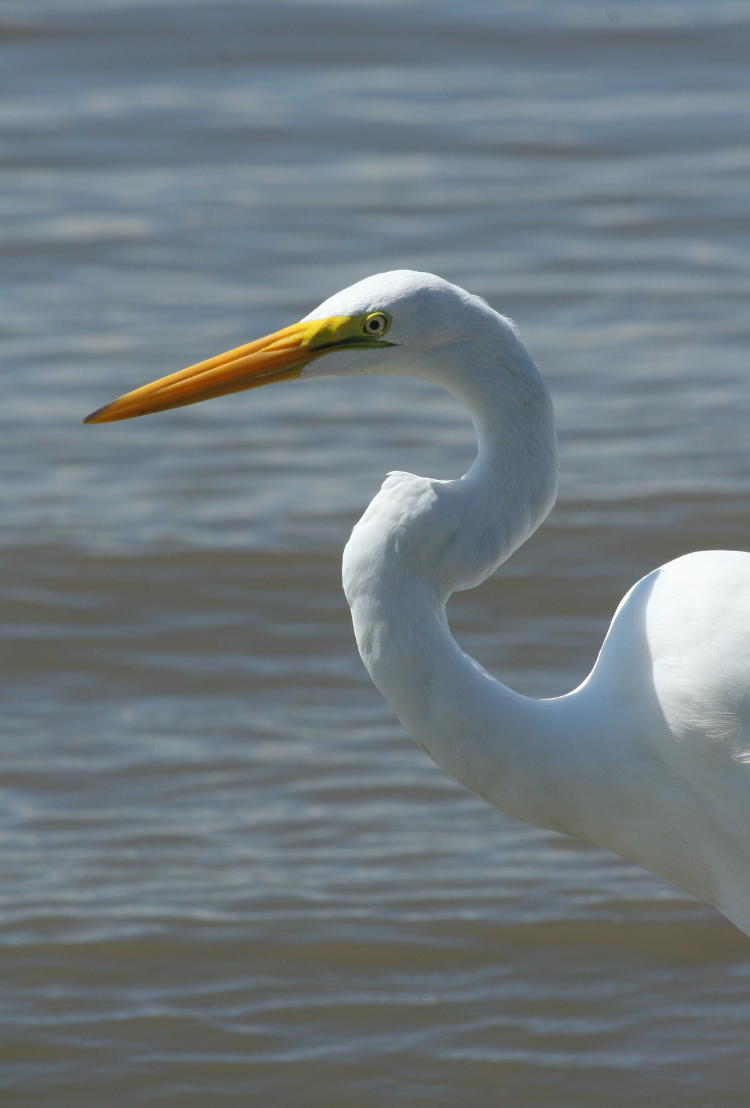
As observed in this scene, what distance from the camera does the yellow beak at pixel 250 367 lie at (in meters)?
2.90

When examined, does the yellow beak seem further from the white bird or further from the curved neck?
the curved neck

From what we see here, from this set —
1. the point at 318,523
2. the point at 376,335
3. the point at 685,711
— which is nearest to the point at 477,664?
Result: the point at 685,711

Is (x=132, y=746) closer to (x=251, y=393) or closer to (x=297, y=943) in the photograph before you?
(x=297, y=943)

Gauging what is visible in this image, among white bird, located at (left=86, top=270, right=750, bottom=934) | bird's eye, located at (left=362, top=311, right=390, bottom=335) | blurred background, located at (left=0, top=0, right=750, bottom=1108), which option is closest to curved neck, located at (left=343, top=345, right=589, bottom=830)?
white bird, located at (left=86, top=270, right=750, bottom=934)

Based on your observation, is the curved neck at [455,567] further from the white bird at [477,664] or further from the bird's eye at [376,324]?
the bird's eye at [376,324]

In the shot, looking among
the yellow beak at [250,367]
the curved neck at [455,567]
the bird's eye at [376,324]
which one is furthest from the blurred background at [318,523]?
the bird's eye at [376,324]

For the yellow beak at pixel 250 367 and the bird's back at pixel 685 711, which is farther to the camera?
the bird's back at pixel 685 711

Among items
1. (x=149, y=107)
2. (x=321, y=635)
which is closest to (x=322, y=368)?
(x=321, y=635)

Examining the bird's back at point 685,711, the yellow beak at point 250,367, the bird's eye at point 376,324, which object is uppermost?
the bird's eye at point 376,324

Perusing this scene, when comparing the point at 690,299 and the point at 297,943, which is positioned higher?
the point at 690,299

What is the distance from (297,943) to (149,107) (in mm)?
6541

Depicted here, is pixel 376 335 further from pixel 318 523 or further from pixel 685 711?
pixel 318 523

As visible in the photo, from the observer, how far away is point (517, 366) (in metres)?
2.90

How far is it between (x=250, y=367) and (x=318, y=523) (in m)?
3.07
